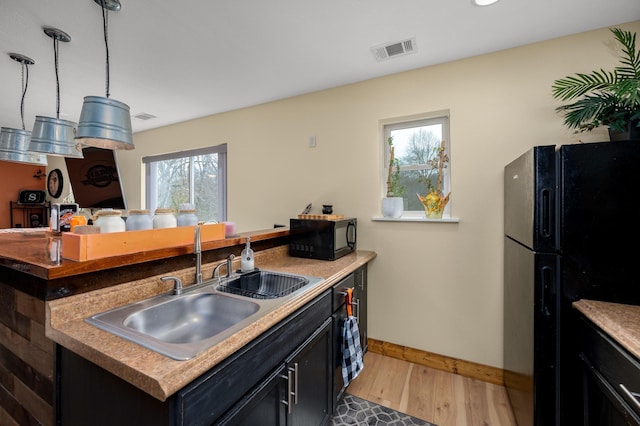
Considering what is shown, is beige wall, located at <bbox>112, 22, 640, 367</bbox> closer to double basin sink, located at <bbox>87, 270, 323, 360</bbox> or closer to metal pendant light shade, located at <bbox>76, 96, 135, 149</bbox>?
double basin sink, located at <bbox>87, 270, 323, 360</bbox>

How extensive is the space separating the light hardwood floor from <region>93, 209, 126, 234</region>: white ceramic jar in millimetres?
1781

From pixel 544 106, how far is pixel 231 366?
7.75 feet

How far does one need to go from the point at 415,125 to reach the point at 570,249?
4.77 ft

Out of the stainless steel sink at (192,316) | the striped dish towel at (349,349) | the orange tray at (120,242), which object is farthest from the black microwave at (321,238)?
the stainless steel sink at (192,316)

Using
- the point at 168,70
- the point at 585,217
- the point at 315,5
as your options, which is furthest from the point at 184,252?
the point at 585,217

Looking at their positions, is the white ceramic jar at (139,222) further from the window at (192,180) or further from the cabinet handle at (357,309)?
the window at (192,180)

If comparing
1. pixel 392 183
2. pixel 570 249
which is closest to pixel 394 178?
pixel 392 183

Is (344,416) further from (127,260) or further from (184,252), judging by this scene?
(127,260)

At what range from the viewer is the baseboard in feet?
6.62

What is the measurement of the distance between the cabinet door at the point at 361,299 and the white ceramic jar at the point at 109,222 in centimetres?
145

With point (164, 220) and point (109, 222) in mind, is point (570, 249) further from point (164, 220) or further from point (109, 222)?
point (109, 222)

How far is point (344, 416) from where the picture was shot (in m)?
1.71

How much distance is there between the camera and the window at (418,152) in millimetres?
2242

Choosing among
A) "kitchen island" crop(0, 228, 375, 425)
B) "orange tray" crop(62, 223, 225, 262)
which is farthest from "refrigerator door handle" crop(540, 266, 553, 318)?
"orange tray" crop(62, 223, 225, 262)
